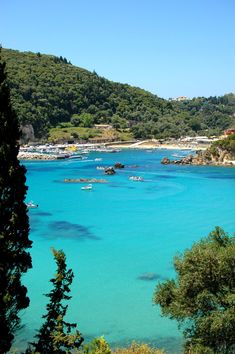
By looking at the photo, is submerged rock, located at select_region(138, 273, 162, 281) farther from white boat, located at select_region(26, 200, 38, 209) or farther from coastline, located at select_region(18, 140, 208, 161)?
coastline, located at select_region(18, 140, 208, 161)

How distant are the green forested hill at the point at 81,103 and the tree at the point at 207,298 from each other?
12442 cm

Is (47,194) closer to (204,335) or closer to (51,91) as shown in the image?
(204,335)

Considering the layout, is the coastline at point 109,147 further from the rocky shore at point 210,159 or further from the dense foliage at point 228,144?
the dense foliage at point 228,144

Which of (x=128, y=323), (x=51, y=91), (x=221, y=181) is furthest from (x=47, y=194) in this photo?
(x=51, y=91)

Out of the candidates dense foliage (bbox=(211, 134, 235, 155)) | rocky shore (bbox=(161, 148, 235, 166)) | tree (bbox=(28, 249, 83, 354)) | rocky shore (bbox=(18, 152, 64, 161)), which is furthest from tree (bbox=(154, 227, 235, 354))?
rocky shore (bbox=(18, 152, 64, 161))

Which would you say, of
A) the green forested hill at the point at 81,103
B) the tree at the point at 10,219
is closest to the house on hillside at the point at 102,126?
the green forested hill at the point at 81,103

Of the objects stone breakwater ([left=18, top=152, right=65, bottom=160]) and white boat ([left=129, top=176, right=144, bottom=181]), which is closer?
white boat ([left=129, top=176, right=144, bottom=181])

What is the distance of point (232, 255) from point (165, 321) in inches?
340

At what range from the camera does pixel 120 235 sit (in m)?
43.8

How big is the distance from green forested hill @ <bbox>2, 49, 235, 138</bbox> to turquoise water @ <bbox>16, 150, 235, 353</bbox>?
6482 cm

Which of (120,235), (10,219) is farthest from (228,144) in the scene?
(10,219)

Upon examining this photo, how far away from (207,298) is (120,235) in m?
28.0

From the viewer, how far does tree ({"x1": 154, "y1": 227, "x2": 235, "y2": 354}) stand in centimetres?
1543

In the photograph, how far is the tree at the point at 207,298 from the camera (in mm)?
15430
